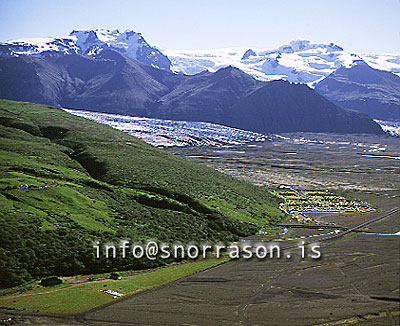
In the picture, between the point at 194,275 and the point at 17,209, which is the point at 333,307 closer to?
the point at 194,275

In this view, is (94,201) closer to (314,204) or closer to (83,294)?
(83,294)

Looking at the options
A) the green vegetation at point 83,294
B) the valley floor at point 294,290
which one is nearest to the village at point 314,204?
the valley floor at point 294,290

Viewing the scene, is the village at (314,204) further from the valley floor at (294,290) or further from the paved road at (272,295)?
the paved road at (272,295)

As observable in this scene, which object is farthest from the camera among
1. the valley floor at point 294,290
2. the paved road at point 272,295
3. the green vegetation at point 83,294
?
the green vegetation at point 83,294

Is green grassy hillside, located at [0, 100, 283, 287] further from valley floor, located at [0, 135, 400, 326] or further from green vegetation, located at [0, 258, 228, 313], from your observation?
valley floor, located at [0, 135, 400, 326]

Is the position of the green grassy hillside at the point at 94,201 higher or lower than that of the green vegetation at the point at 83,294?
higher

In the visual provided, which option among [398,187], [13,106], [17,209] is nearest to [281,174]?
[398,187]

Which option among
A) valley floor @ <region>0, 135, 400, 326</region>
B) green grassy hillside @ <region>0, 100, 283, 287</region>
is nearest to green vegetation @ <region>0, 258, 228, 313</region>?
valley floor @ <region>0, 135, 400, 326</region>
